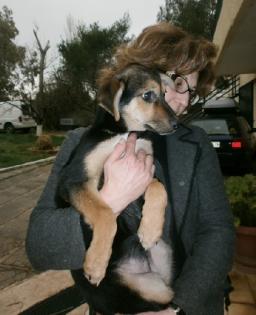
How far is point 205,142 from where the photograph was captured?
2.07 metres

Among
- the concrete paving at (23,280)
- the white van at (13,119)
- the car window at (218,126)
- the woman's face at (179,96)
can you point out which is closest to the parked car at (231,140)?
the car window at (218,126)

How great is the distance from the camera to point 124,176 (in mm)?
2033

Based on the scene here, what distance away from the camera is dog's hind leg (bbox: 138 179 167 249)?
1977 millimetres

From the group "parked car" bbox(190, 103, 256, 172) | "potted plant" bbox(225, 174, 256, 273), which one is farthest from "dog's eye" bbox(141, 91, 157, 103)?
"parked car" bbox(190, 103, 256, 172)

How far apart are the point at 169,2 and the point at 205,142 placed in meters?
31.5

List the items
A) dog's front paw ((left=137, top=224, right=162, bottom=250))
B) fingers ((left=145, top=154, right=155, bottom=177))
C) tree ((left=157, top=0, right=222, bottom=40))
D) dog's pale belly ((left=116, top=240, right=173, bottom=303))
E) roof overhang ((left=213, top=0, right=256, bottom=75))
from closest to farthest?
dog's pale belly ((left=116, top=240, right=173, bottom=303))
dog's front paw ((left=137, top=224, right=162, bottom=250))
fingers ((left=145, top=154, right=155, bottom=177))
roof overhang ((left=213, top=0, right=256, bottom=75))
tree ((left=157, top=0, right=222, bottom=40))

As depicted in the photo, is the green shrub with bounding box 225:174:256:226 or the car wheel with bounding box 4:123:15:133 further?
the car wheel with bounding box 4:123:15:133

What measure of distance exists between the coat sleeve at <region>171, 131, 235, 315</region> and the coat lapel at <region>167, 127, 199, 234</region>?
4cm

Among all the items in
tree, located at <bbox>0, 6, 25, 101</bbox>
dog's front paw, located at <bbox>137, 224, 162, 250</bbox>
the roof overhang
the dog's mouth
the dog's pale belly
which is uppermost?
tree, located at <bbox>0, 6, 25, 101</bbox>

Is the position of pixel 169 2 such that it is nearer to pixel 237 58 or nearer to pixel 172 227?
pixel 237 58

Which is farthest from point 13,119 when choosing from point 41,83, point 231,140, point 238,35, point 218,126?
point 238,35

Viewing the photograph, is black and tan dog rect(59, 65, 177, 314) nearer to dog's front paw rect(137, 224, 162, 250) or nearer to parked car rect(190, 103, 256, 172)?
dog's front paw rect(137, 224, 162, 250)

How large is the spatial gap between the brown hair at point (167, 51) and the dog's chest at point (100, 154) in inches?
17.9

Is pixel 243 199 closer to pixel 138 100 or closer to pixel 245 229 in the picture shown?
pixel 245 229
